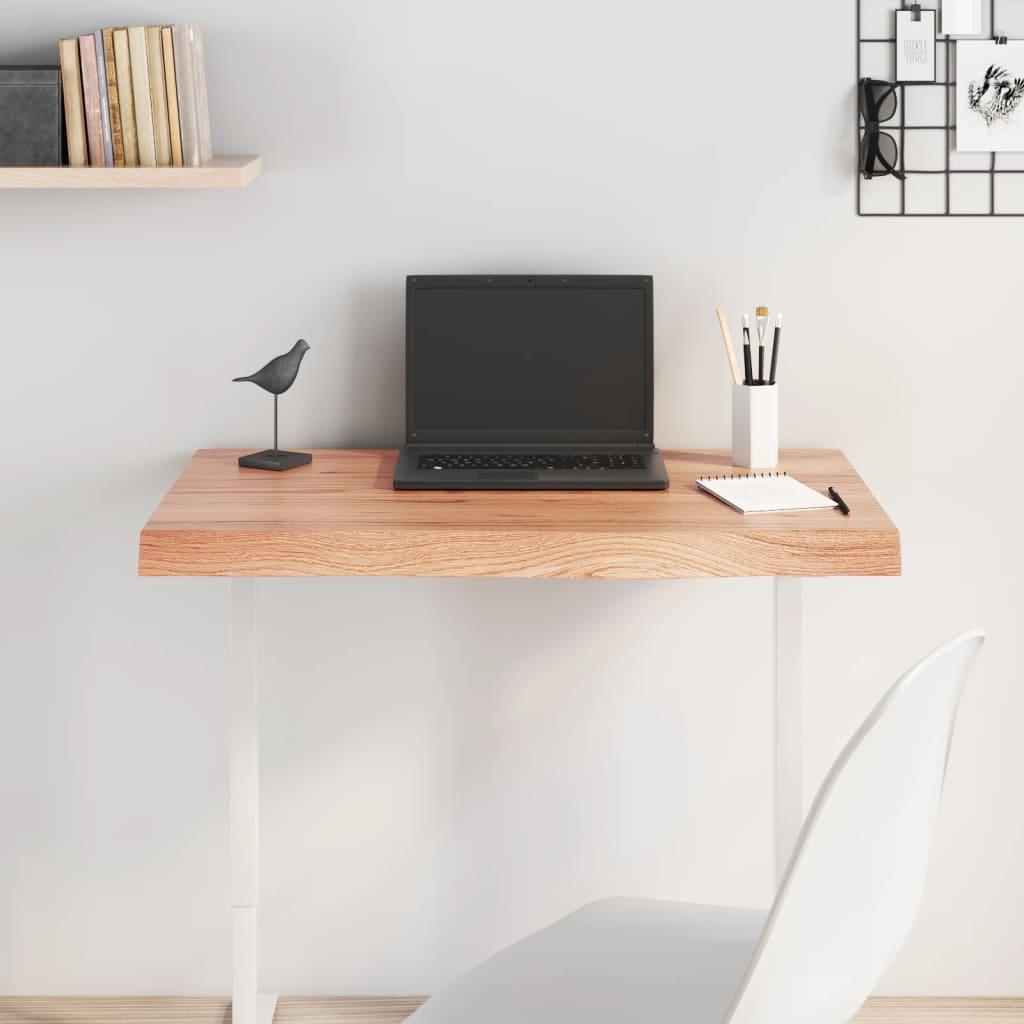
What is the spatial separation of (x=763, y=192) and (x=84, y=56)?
39.4 inches

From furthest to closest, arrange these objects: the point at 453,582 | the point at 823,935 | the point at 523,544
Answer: the point at 453,582 → the point at 523,544 → the point at 823,935

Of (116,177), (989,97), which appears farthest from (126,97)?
(989,97)

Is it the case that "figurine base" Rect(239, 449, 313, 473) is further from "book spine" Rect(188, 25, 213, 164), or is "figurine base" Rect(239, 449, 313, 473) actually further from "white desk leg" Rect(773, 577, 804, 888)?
"white desk leg" Rect(773, 577, 804, 888)

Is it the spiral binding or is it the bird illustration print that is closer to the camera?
the spiral binding

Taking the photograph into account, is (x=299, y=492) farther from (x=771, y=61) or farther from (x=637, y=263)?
(x=771, y=61)

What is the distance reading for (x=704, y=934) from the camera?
58.7 inches

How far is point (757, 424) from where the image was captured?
1890 millimetres

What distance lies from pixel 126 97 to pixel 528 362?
670mm

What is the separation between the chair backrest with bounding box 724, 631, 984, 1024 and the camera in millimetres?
1063

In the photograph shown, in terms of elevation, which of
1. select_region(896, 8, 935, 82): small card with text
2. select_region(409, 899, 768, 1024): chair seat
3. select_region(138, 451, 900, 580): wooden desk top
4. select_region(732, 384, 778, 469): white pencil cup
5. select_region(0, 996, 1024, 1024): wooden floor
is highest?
select_region(896, 8, 935, 82): small card with text

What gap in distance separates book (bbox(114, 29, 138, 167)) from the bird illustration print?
1.22 metres

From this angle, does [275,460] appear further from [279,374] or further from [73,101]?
[73,101]

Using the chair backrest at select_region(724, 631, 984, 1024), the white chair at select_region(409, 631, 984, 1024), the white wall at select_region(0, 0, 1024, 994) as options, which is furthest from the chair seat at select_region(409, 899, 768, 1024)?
the white wall at select_region(0, 0, 1024, 994)

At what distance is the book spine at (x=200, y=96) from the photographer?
1.86m
